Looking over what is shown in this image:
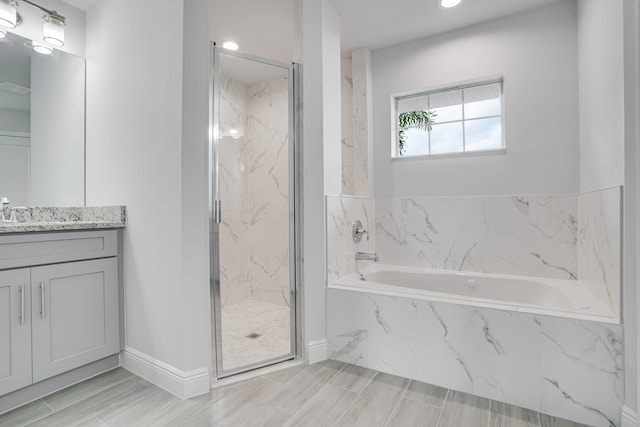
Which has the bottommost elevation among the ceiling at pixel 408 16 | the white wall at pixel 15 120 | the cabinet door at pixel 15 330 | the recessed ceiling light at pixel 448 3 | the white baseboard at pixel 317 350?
the white baseboard at pixel 317 350

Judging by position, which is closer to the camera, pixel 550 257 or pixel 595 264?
pixel 595 264

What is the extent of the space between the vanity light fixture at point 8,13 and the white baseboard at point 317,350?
2719mm

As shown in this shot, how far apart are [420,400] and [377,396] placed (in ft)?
0.72

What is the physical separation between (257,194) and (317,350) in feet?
3.64

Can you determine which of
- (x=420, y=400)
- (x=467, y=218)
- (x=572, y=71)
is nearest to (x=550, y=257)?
(x=467, y=218)

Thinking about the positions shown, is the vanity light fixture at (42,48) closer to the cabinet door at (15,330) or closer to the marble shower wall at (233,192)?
the marble shower wall at (233,192)

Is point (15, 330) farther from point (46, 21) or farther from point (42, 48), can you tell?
point (46, 21)

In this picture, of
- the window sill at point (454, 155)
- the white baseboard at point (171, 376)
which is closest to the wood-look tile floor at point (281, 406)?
the white baseboard at point (171, 376)

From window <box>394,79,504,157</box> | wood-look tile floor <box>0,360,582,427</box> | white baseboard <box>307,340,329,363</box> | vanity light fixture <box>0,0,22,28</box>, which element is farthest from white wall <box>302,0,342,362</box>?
vanity light fixture <box>0,0,22,28</box>

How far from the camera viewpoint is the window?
2660 millimetres

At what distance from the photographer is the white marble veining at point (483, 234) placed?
2.35m

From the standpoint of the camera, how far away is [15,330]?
161 cm

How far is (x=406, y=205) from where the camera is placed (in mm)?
2863

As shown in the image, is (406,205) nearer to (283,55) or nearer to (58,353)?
(283,55)
